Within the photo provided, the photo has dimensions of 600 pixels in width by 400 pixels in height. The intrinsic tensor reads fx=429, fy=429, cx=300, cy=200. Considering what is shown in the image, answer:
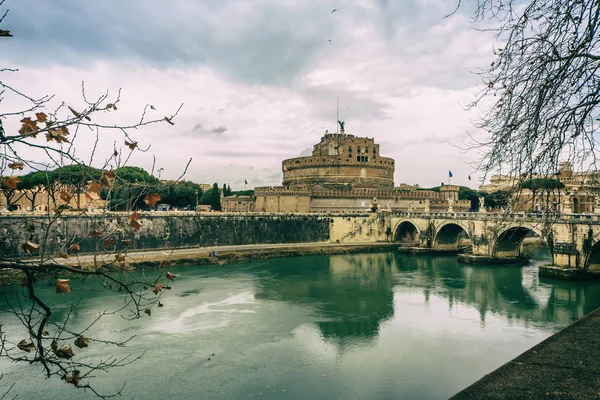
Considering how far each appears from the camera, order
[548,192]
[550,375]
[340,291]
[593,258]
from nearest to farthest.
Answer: [548,192] → [550,375] → [340,291] → [593,258]

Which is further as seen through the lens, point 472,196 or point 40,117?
point 472,196

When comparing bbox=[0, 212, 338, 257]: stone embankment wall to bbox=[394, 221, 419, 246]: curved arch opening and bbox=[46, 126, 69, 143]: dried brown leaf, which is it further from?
bbox=[46, 126, 69, 143]: dried brown leaf

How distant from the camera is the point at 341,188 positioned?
52688mm

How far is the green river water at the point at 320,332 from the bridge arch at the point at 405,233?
16.5m

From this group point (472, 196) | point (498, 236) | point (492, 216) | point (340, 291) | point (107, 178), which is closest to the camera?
point (107, 178)

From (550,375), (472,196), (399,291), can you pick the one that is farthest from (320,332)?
(472,196)

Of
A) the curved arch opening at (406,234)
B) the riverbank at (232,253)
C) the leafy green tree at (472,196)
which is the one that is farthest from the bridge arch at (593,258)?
the leafy green tree at (472,196)

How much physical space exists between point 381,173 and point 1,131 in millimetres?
54940

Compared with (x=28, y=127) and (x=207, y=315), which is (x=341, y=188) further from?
(x=28, y=127)

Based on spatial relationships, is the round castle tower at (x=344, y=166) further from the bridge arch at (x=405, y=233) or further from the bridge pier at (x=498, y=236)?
the bridge pier at (x=498, y=236)

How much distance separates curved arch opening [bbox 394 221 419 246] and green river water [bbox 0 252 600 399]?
16.6 meters

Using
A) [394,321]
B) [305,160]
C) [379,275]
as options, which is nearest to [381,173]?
[305,160]

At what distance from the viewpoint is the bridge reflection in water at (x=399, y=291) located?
16922 millimetres

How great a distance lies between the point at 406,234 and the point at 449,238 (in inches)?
236
